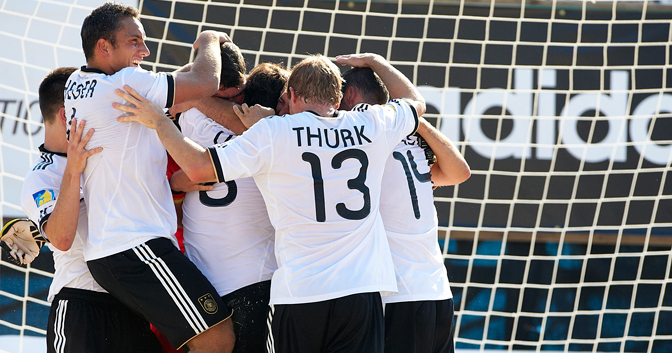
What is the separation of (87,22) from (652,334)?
4830 mm

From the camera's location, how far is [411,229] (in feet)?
9.90

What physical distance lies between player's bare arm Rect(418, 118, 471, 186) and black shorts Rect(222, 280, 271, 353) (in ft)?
3.80

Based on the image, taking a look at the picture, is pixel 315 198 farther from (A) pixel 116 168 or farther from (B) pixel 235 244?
(A) pixel 116 168

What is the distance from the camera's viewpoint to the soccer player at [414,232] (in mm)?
2881

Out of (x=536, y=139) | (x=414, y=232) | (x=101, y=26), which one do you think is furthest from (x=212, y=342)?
(x=536, y=139)

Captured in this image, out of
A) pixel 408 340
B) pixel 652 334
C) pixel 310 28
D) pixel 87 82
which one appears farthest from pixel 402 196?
pixel 652 334

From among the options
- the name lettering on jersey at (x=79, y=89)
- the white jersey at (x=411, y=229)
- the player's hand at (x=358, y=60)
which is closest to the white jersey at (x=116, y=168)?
the name lettering on jersey at (x=79, y=89)

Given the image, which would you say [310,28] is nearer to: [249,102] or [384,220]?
[249,102]

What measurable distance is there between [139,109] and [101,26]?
48cm

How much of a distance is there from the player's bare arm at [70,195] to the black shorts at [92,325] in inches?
11.9

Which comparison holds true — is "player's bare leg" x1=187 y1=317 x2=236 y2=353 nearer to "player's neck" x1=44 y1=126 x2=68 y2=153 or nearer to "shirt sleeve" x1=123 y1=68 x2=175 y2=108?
"shirt sleeve" x1=123 y1=68 x2=175 y2=108

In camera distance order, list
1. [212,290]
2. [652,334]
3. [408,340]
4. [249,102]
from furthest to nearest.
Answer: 1. [652,334]
2. [249,102]
3. [408,340]
4. [212,290]

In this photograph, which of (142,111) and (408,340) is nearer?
(142,111)

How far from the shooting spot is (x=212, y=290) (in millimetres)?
2639
